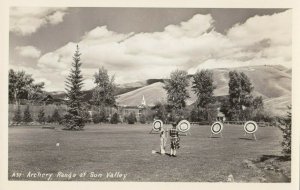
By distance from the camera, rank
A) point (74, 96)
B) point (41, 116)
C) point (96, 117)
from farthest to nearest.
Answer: point (96, 117)
point (41, 116)
point (74, 96)

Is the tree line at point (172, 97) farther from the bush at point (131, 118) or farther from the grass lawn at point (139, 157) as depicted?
the grass lawn at point (139, 157)

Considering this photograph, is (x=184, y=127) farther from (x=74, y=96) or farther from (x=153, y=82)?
(x=74, y=96)

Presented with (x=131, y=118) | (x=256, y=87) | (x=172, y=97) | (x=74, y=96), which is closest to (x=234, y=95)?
(x=256, y=87)

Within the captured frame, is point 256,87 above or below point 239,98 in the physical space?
above

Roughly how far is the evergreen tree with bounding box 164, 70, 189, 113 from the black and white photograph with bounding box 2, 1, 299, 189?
0.09 ft

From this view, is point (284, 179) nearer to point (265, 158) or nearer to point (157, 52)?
point (265, 158)

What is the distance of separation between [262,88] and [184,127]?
2285mm

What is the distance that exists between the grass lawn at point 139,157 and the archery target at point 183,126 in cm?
27

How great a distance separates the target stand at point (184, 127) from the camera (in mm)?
13720

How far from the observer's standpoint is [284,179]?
12750 mm

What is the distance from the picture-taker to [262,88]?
13.2 m

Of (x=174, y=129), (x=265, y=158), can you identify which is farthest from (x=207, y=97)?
(x=265, y=158)

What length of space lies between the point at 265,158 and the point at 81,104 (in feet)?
16.4

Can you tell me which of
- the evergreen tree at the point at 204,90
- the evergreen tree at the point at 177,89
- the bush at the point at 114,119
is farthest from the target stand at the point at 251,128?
the bush at the point at 114,119
